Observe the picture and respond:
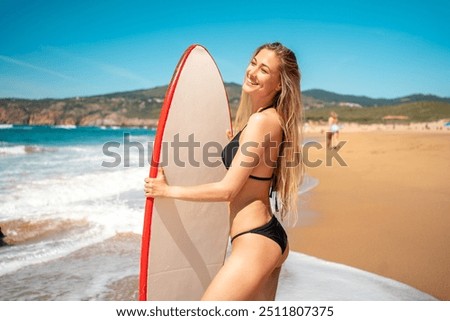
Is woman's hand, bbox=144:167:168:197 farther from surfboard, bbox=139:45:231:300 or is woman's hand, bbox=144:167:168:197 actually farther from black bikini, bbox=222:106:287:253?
black bikini, bbox=222:106:287:253

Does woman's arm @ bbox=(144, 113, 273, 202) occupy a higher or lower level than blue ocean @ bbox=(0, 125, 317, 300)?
higher

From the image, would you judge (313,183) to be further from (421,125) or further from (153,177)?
(421,125)

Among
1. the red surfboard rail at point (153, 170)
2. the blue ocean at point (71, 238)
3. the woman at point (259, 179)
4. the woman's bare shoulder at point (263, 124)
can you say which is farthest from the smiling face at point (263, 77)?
the blue ocean at point (71, 238)

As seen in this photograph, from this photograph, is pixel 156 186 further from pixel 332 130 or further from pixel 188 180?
pixel 332 130

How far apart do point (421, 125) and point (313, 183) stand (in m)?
20.4

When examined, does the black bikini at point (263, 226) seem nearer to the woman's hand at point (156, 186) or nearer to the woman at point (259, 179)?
the woman at point (259, 179)

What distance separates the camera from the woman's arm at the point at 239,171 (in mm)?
1520

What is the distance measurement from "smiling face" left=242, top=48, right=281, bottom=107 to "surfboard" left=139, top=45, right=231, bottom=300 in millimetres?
348

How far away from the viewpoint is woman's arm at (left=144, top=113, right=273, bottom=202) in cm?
152

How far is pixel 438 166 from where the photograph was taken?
8305 mm

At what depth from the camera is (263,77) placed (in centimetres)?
167

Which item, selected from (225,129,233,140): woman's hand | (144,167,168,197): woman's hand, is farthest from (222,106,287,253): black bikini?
(225,129,233,140): woman's hand

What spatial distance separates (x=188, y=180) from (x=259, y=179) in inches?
17.4

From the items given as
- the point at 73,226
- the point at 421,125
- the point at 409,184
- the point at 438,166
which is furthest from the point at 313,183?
the point at 421,125
